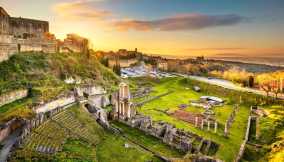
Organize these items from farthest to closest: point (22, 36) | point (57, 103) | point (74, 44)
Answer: point (74, 44)
point (22, 36)
point (57, 103)

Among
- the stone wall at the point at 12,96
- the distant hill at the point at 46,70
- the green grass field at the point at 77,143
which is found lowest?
the green grass field at the point at 77,143

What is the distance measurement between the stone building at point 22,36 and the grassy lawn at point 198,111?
21.9 m

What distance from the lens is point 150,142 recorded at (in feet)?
85.2

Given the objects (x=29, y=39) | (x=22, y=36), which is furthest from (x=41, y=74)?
(x=22, y=36)

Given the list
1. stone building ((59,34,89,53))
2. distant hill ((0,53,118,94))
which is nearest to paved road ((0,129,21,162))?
distant hill ((0,53,118,94))

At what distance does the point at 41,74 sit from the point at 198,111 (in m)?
26.5

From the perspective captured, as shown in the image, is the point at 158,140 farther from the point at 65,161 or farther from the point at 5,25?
the point at 5,25

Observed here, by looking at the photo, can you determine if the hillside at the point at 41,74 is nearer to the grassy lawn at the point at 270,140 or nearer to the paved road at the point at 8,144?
the paved road at the point at 8,144

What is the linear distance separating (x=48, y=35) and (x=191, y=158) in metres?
48.4

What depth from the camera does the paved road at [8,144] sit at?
17.0 meters

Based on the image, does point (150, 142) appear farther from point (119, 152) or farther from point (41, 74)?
point (41, 74)

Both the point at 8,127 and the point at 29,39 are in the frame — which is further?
the point at 29,39

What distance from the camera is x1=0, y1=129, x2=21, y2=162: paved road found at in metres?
17.0

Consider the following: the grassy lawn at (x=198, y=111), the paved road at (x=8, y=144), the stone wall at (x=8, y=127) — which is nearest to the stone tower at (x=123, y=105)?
the grassy lawn at (x=198, y=111)
